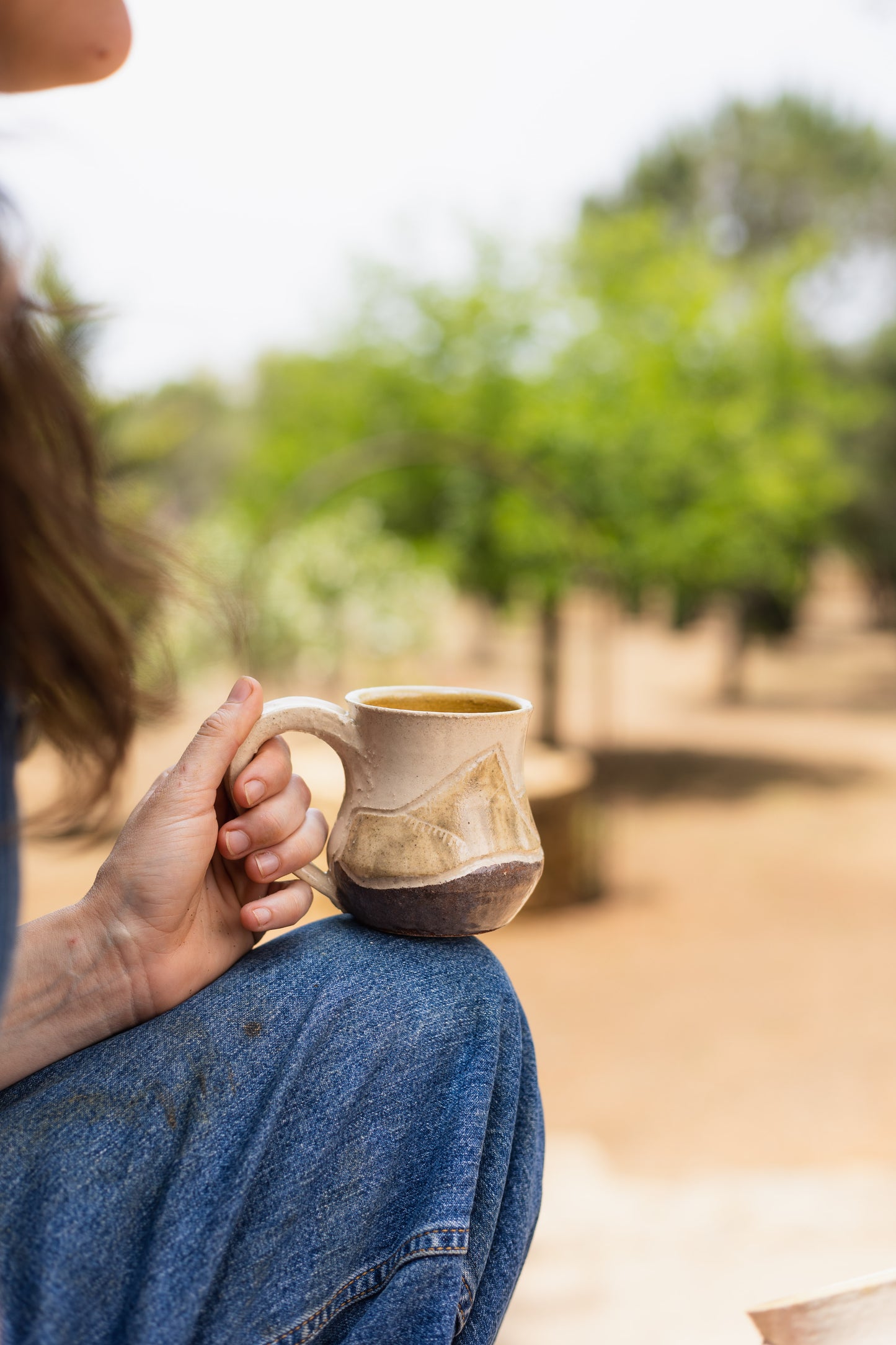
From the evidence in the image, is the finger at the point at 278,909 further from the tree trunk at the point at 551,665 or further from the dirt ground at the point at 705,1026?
the tree trunk at the point at 551,665

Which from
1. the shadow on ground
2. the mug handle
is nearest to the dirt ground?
the shadow on ground

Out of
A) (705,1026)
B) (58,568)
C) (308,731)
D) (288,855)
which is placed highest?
(58,568)

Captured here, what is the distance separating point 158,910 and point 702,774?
6248 mm

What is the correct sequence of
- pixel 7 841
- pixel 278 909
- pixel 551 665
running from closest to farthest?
1. pixel 7 841
2. pixel 278 909
3. pixel 551 665

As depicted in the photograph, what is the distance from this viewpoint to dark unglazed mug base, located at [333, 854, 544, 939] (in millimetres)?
940

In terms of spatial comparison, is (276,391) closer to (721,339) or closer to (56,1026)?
(721,339)

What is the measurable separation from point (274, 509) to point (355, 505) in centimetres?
49

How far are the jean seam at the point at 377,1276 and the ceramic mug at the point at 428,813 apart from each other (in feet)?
0.81

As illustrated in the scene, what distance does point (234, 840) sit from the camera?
3.13 feet

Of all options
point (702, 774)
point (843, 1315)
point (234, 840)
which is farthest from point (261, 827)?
point (702, 774)

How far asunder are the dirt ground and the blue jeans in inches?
14.9

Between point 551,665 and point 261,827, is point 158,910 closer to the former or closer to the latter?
point 261,827

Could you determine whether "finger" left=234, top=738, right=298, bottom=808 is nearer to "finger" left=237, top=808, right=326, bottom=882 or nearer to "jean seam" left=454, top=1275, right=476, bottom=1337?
"finger" left=237, top=808, right=326, bottom=882

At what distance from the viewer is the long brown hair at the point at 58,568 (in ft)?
2.24
